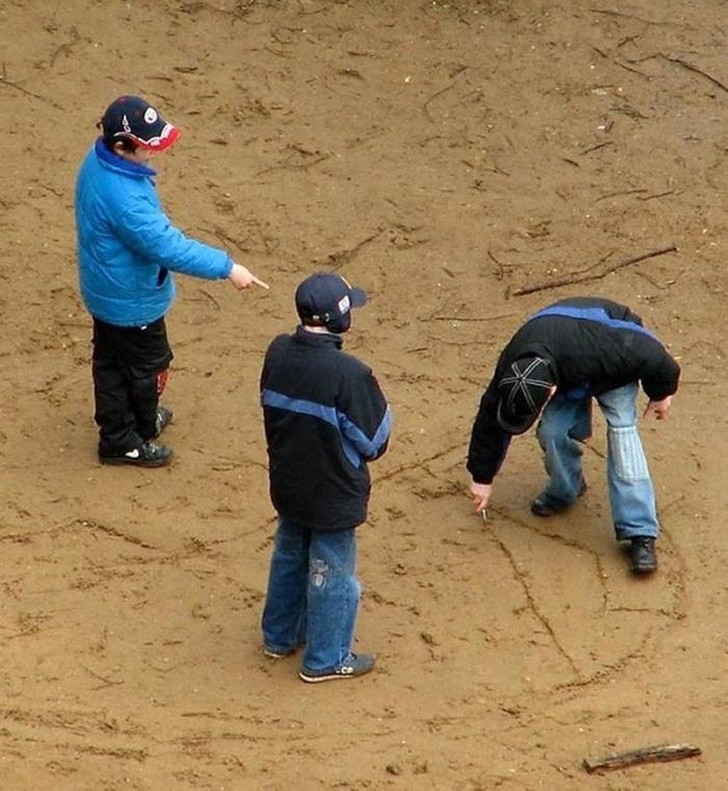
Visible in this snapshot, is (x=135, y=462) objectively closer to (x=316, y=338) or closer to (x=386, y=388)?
(x=386, y=388)

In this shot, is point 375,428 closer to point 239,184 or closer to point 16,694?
point 16,694

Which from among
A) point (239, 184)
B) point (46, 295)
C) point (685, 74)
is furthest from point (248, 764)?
Answer: point (685, 74)

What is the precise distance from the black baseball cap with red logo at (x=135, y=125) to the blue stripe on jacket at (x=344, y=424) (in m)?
1.52

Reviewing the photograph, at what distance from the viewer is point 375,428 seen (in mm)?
5996

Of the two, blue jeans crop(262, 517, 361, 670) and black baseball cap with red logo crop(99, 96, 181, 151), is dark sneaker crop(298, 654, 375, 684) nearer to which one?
blue jeans crop(262, 517, 361, 670)

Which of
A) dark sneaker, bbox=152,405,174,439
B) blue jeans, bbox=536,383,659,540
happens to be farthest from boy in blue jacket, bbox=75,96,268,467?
blue jeans, bbox=536,383,659,540

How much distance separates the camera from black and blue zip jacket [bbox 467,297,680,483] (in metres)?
6.91

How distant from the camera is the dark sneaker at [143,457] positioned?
7828 mm

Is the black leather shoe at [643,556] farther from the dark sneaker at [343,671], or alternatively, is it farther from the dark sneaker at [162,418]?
the dark sneaker at [162,418]

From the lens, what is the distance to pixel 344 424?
19.6ft

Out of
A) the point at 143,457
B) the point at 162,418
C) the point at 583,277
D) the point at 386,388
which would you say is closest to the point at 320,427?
the point at 143,457

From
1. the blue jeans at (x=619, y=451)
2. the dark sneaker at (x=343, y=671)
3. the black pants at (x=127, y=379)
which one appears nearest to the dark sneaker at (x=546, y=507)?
the blue jeans at (x=619, y=451)

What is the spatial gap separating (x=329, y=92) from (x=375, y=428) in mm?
5605

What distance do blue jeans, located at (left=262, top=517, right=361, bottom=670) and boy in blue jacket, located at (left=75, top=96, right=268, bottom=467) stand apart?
1.37 meters
